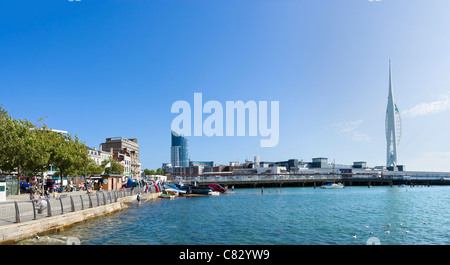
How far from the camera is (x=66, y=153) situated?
55281 millimetres

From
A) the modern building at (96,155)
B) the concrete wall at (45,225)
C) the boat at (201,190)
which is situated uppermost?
the modern building at (96,155)

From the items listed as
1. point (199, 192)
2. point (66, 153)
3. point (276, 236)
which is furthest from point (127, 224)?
point (199, 192)

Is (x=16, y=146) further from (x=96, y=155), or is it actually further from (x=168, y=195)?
(x=96, y=155)

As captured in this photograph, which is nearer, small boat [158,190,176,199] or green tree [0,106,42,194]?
green tree [0,106,42,194]

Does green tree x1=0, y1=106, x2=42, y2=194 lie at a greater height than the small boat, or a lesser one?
Answer: greater

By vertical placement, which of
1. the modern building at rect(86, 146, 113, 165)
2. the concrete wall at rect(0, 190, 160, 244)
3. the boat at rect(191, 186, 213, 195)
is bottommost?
the boat at rect(191, 186, 213, 195)

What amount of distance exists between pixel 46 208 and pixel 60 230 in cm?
279

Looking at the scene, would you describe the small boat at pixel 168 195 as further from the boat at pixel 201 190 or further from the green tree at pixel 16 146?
the green tree at pixel 16 146

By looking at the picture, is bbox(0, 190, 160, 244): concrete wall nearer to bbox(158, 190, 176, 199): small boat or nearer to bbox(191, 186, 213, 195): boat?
bbox(158, 190, 176, 199): small boat

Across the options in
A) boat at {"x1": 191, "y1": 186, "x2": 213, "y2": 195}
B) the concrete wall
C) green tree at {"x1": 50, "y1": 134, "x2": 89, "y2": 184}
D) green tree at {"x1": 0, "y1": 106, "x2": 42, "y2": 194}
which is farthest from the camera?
boat at {"x1": 191, "y1": 186, "x2": 213, "y2": 195}

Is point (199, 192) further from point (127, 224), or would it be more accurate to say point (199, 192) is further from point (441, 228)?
point (441, 228)

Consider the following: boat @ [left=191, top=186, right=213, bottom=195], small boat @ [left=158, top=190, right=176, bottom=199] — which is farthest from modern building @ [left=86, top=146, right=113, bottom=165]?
small boat @ [left=158, top=190, right=176, bottom=199]

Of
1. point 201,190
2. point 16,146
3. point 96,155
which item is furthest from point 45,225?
point 96,155

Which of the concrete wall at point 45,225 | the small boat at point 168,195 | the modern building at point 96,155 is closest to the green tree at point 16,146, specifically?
the concrete wall at point 45,225
